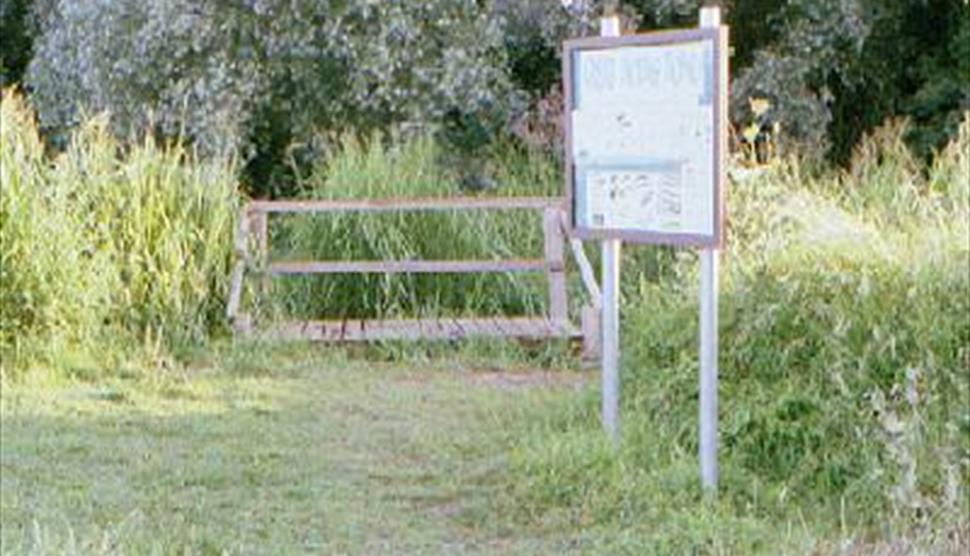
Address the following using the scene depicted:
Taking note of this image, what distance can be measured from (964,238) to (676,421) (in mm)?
1491

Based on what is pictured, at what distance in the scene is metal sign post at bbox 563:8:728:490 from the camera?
6.52m

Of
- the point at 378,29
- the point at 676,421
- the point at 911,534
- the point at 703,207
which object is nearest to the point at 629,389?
the point at 676,421

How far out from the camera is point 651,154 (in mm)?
6973

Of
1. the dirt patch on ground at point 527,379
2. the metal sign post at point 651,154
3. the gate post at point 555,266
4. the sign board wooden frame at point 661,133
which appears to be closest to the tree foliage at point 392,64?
the gate post at point 555,266

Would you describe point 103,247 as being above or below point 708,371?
above

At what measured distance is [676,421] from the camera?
748cm

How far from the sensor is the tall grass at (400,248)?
11.2 metres

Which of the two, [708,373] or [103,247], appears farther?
[103,247]

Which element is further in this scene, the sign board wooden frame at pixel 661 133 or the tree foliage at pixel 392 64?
the tree foliage at pixel 392 64

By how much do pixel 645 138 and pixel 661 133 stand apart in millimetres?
133

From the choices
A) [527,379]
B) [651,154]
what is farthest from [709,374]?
[527,379]

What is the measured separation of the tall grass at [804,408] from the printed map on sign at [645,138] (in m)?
0.80

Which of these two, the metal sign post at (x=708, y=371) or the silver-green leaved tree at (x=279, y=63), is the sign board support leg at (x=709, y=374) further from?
the silver-green leaved tree at (x=279, y=63)

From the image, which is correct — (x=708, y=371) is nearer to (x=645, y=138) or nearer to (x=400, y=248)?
(x=645, y=138)
